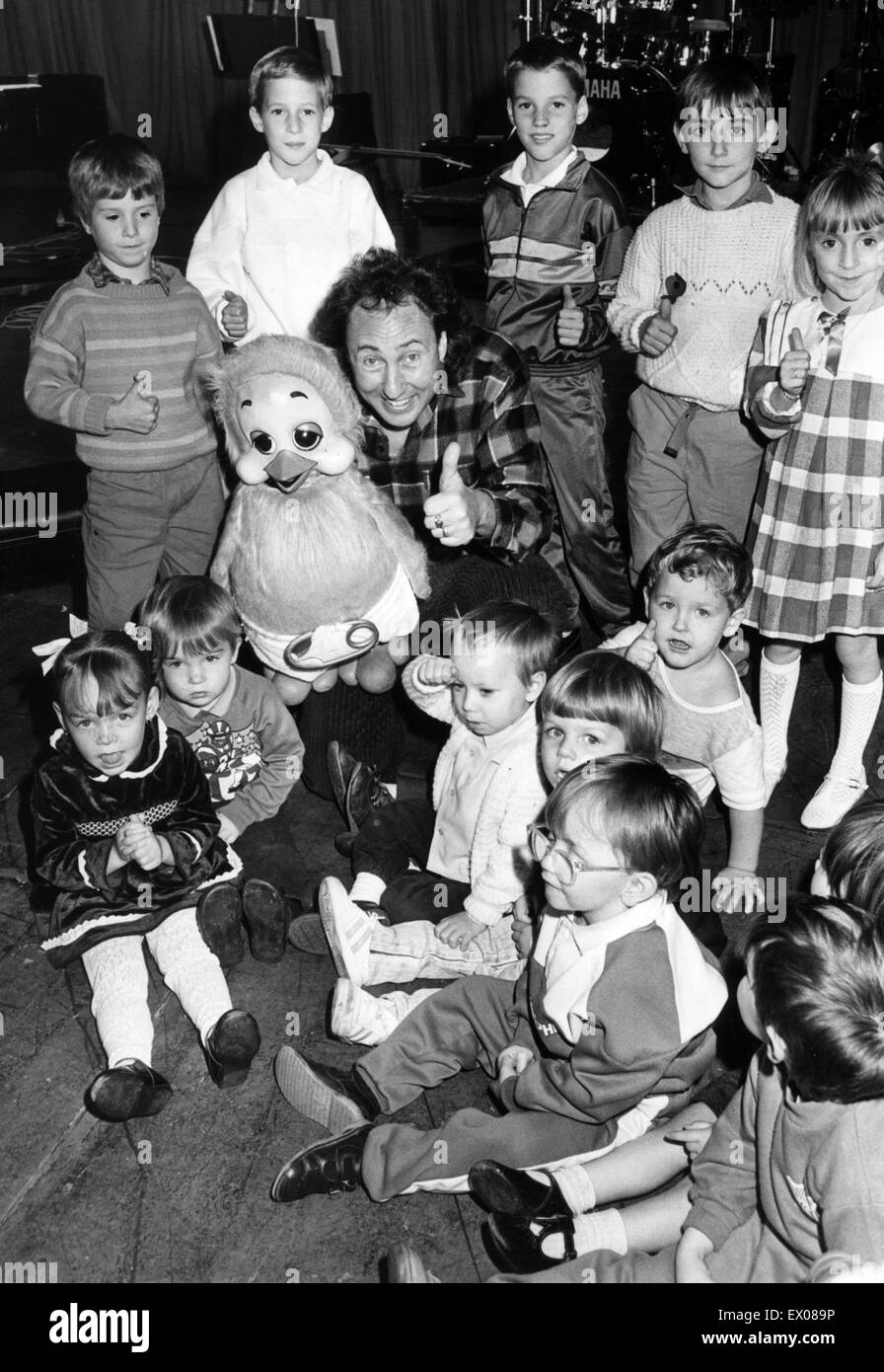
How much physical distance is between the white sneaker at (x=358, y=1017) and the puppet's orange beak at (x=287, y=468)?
2.99 ft

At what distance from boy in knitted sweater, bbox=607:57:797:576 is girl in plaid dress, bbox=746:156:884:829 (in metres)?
0.14

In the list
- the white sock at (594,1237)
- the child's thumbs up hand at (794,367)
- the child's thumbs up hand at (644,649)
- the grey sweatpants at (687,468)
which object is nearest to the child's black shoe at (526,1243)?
the white sock at (594,1237)

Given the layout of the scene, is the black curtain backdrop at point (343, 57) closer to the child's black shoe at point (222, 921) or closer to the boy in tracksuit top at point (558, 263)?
the boy in tracksuit top at point (558, 263)

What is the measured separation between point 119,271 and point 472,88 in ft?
26.6

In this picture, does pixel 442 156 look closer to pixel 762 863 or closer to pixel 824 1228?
pixel 762 863

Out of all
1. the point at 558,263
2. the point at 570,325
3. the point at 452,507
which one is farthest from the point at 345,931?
the point at 558,263

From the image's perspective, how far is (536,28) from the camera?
7883mm

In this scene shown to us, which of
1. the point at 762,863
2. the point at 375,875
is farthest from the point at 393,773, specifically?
the point at 762,863

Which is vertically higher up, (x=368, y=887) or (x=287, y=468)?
(x=287, y=468)

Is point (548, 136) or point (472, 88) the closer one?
point (548, 136)

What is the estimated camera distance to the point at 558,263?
3064 millimetres

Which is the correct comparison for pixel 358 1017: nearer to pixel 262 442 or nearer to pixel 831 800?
pixel 262 442

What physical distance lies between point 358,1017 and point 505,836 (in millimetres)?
400

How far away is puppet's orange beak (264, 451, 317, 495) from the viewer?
7.97ft
